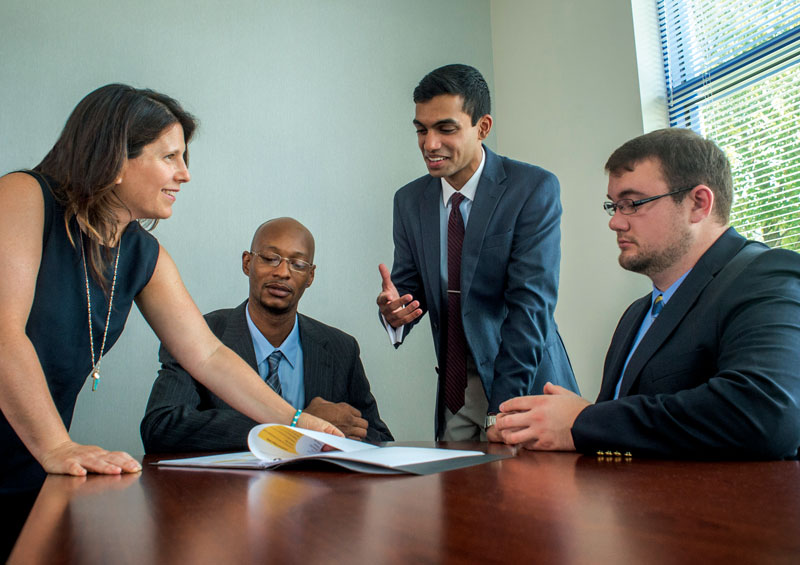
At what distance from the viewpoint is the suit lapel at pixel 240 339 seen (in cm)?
229

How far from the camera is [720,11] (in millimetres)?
2939

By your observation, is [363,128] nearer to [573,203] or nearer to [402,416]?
[573,203]

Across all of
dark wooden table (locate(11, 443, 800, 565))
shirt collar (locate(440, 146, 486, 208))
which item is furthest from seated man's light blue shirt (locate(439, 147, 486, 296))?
dark wooden table (locate(11, 443, 800, 565))

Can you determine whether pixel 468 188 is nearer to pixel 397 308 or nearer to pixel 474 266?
pixel 474 266

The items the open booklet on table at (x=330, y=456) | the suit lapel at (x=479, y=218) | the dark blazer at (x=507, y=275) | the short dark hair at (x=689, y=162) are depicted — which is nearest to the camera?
the open booklet on table at (x=330, y=456)

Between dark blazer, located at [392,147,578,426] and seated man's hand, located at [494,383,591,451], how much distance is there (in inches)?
26.2

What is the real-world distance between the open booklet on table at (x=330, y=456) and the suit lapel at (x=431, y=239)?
42.8 inches

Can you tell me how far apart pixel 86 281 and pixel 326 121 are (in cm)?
237

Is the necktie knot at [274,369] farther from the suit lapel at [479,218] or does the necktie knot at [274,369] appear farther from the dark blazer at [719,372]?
the dark blazer at [719,372]

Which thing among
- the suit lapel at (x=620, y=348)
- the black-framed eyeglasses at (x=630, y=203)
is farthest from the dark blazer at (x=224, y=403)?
the black-framed eyeglasses at (x=630, y=203)

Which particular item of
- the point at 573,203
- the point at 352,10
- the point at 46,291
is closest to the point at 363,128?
the point at 352,10

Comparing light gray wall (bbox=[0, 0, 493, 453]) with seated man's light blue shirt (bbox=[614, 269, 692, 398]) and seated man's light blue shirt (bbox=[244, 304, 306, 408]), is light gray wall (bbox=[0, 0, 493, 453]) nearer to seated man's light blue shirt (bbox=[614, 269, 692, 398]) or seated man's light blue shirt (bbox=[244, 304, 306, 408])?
seated man's light blue shirt (bbox=[244, 304, 306, 408])

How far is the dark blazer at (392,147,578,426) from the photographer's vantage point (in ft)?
6.57

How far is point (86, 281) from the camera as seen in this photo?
145 centimetres
